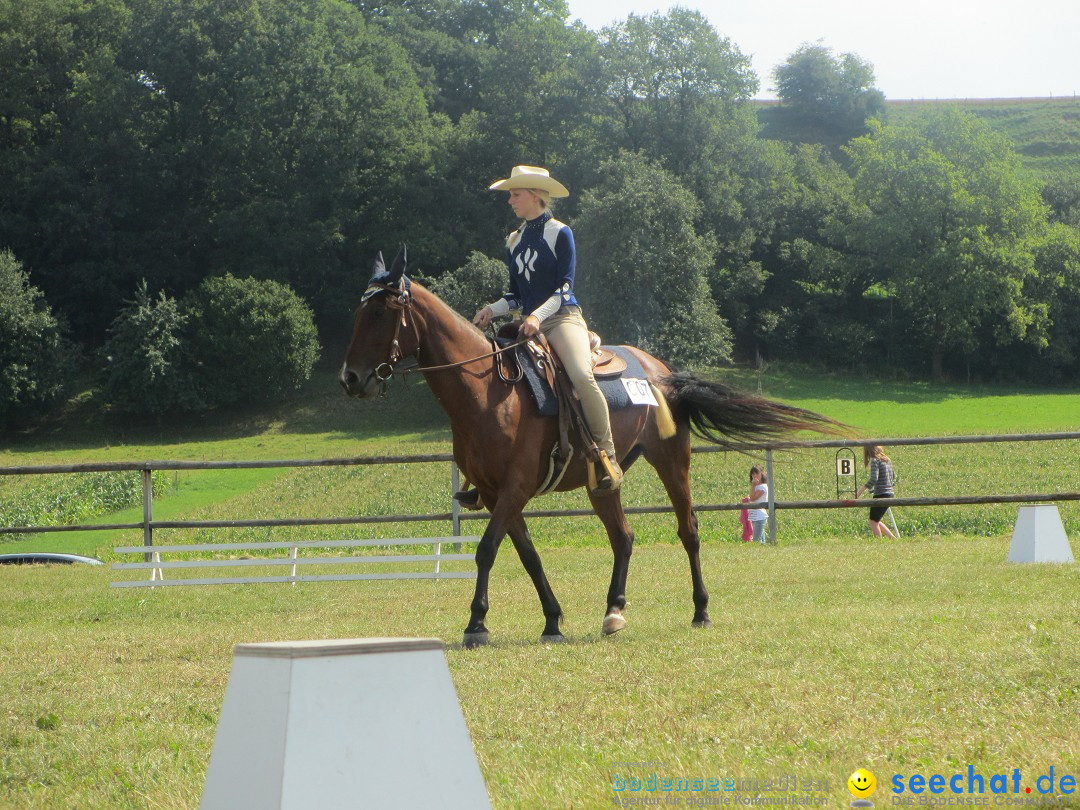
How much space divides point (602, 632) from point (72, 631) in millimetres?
4645

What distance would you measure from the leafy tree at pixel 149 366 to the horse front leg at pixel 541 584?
45.9 metres

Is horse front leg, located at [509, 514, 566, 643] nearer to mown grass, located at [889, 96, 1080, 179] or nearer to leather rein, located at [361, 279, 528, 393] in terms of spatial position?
leather rein, located at [361, 279, 528, 393]

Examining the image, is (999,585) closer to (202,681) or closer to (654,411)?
(654,411)

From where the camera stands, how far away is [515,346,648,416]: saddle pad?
776 centimetres

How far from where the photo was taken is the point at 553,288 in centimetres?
797

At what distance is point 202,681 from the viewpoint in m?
6.27

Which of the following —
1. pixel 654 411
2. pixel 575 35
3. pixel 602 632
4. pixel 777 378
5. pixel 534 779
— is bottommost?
pixel 777 378

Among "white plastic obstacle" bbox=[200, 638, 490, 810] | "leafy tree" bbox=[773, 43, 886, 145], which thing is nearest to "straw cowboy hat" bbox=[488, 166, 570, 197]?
"white plastic obstacle" bbox=[200, 638, 490, 810]

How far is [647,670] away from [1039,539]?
7683 millimetres

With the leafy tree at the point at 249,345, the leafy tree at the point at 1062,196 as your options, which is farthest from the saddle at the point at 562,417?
the leafy tree at the point at 1062,196

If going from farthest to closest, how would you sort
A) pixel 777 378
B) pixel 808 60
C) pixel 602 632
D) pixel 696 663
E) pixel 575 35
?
1. pixel 808 60
2. pixel 575 35
3. pixel 777 378
4. pixel 602 632
5. pixel 696 663

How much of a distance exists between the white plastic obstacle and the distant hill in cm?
9163

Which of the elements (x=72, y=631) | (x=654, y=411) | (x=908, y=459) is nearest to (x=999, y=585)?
(x=654, y=411)

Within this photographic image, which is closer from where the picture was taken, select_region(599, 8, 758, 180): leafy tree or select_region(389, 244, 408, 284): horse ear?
select_region(389, 244, 408, 284): horse ear
